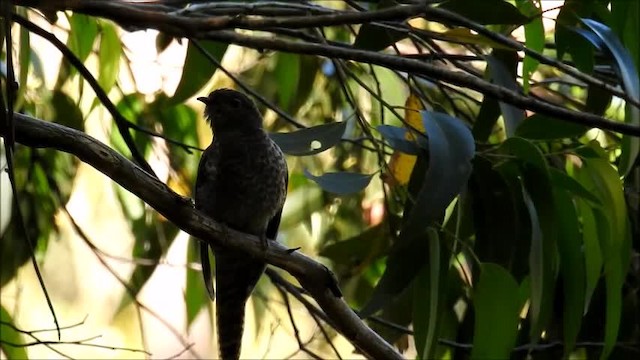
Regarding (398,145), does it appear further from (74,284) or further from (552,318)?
(74,284)

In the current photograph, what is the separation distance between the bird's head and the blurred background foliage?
64mm

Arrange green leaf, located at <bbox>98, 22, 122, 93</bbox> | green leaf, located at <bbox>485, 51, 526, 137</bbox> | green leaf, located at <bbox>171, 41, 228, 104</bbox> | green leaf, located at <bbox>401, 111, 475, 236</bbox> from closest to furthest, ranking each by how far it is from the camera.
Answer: green leaf, located at <bbox>401, 111, 475, 236</bbox>
green leaf, located at <bbox>485, 51, 526, 137</bbox>
green leaf, located at <bbox>171, 41, 228, 104</bbox>
green leaf, located at <bbox>98, 22, 122, 93</bbox>

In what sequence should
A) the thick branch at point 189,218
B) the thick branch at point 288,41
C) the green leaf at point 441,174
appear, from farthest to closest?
the green leaf at point 441,174
the thick branch at point 189,218
the thick branch at point 288,41

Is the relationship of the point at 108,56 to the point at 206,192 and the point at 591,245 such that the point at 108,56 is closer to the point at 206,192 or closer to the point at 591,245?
the point at 206,192

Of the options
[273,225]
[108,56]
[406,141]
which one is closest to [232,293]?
[273,225]

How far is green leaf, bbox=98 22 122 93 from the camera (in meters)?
2.29

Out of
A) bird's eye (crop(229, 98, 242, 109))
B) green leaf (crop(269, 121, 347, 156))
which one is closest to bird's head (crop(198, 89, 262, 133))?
bird's eye (crop(229, 98, 242, 109))

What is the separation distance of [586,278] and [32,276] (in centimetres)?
171

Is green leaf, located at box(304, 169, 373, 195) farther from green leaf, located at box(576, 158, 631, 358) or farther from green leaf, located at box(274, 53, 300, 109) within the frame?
green leaf, located at box(274, 53, 300, 109)

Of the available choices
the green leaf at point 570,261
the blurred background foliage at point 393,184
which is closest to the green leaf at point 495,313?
the blurred background foliage at point 393,184

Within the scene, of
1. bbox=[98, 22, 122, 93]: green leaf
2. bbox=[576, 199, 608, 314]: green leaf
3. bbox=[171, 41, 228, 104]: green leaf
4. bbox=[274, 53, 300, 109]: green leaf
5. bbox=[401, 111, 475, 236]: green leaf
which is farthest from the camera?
bbox=[274, 53, 300, 109]: green leaf

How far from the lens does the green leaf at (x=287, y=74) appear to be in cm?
260

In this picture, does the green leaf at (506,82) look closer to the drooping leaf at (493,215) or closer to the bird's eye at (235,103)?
the drooping leaf at (493,215)

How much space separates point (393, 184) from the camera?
6.51 ft
